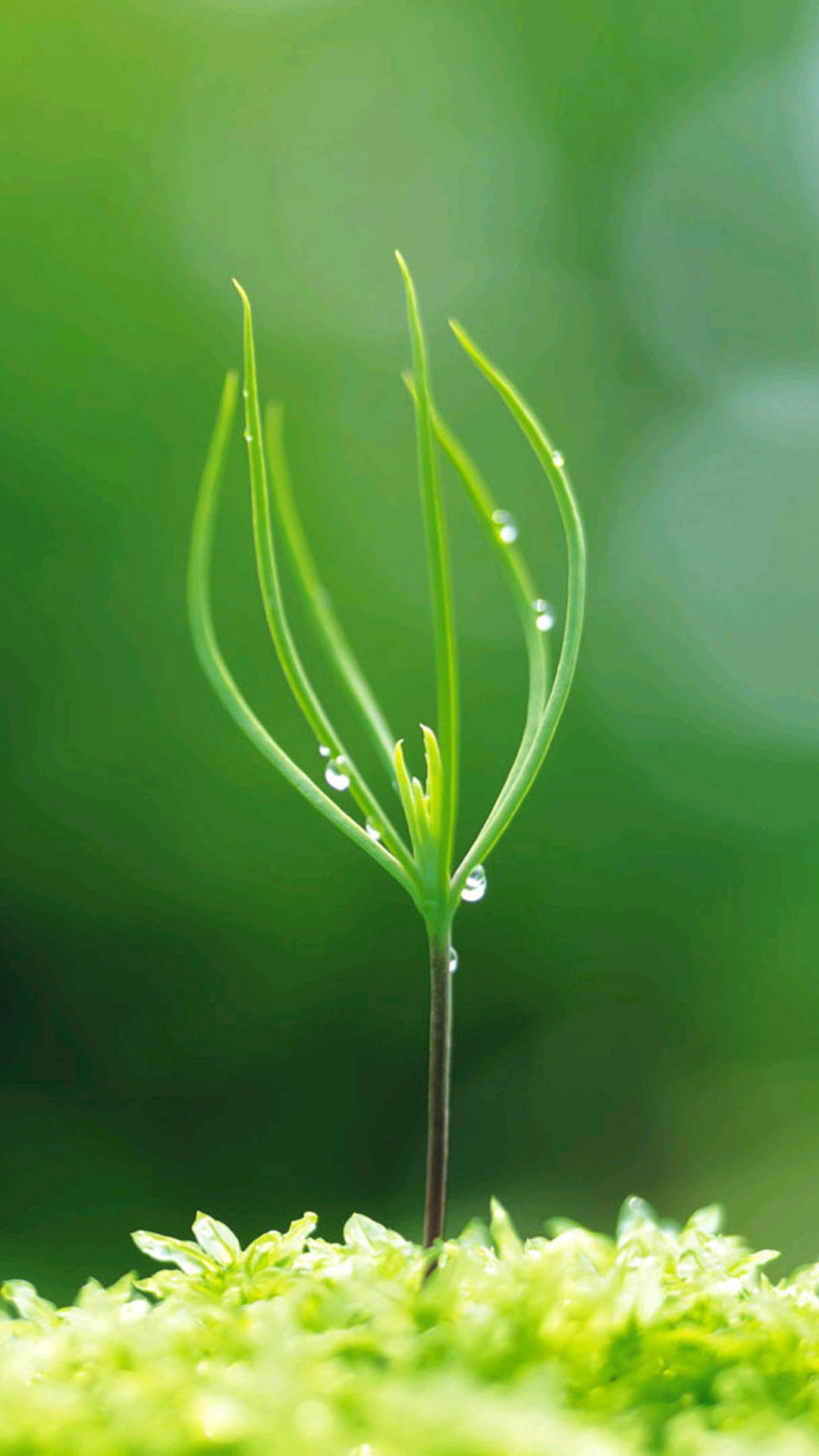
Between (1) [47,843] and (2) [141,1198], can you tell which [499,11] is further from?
(2) [141,1198]

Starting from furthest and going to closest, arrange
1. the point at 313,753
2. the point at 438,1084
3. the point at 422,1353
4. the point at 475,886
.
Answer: the point at 313,753
the point at 475,886
the point at 438,1084
the point at 422,1353

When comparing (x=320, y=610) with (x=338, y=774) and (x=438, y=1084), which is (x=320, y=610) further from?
(x=438, y=1084)

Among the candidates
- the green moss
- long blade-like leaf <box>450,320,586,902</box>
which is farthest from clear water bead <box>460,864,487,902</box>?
the green moss

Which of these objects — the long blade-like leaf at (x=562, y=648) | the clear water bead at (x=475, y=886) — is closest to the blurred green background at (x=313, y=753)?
the clear water bead at (x=475, y=886)

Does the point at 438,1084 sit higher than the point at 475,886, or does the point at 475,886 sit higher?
the point at 475,886

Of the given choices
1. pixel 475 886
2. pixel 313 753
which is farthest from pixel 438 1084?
pixel 313 753

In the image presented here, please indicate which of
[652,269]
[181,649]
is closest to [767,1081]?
[181,649]
